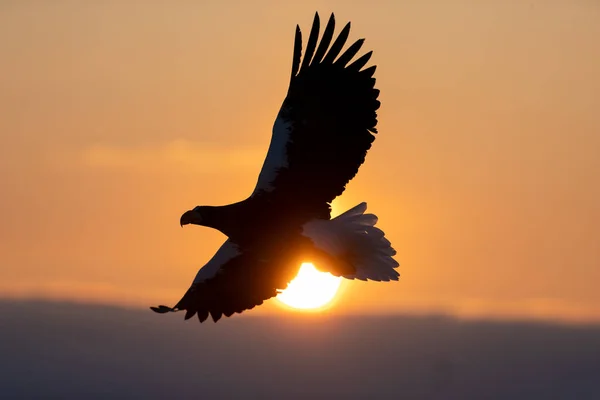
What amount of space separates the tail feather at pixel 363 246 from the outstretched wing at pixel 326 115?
3.64ft

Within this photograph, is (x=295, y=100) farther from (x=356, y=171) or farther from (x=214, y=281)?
(x=214, y=281)

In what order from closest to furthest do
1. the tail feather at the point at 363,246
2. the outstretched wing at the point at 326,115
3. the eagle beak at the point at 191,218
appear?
the outstretched wing at the point at 326,115 < the eagle beak at the point at 191,218 < the tail feather at the point at 363,246

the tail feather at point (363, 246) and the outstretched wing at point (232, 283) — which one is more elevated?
the tail feather at point (363, 246)

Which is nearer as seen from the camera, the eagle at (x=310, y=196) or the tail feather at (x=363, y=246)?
the eagle at (x=310, y=196)

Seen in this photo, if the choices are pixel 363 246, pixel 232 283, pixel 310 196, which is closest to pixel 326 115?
pixel 310 196

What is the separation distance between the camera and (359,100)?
1390cm

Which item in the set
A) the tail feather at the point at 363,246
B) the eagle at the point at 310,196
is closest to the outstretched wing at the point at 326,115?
the eagle at the point at 310,196

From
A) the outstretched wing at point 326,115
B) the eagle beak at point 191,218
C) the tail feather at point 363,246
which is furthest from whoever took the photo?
the tail feather at point 363,246

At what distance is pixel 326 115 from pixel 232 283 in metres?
2.52

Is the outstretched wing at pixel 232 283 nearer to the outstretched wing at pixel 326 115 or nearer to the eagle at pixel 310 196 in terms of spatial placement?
the eagle at pixel 310 196

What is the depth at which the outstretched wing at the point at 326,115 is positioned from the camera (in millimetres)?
13867

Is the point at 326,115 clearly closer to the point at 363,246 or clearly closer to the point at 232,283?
the point at 363,246

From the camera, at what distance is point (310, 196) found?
→ 14.2m

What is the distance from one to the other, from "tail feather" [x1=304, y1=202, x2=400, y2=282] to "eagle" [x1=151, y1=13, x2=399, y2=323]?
0.5 inches
